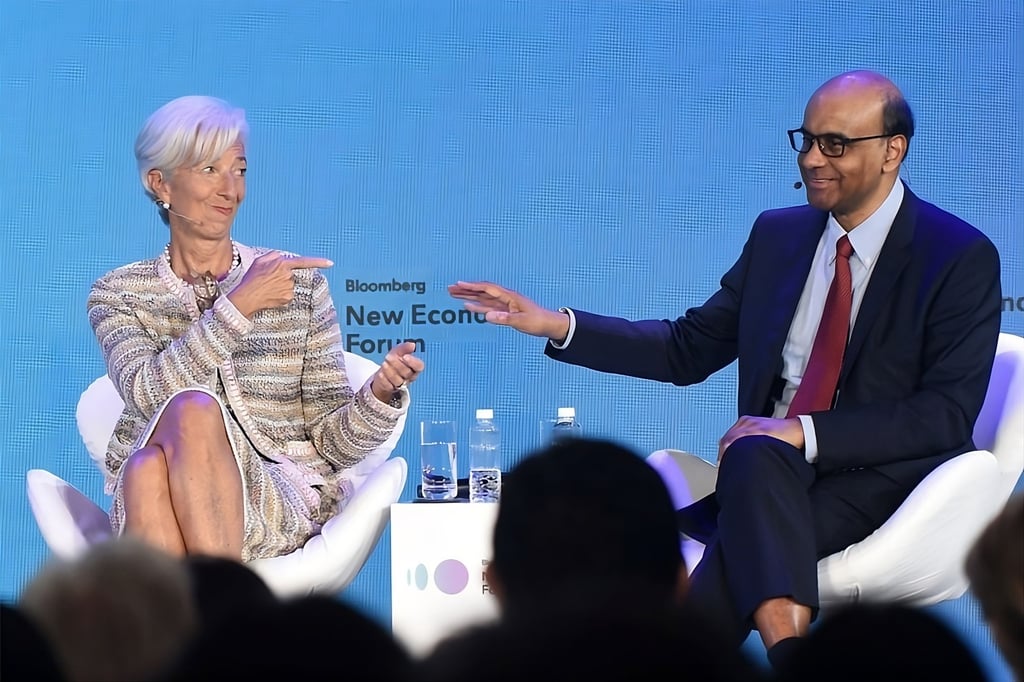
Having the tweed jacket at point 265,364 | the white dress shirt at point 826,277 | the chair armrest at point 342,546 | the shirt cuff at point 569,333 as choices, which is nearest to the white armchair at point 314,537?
the chair armrest at point 342,546

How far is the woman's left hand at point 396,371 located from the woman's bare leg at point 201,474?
44cm

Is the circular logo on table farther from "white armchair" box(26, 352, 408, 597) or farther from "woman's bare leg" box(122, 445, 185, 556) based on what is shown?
"woman's bare leg" box(122, 445, 185, 556)

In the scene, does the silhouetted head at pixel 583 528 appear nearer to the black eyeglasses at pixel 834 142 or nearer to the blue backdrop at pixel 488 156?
the black eyeglasses at pixel 834 142

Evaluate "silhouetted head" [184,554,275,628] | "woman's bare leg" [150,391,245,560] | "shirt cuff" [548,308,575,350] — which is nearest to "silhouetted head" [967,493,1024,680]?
"silhouetted head" [184,554,275,628]

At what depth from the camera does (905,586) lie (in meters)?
2.99

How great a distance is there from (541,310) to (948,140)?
1927 mm

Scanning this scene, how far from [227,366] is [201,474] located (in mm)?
417

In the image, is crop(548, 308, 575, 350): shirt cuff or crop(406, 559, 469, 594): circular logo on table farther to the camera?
crop(548, 308, 575, 350): shirt cuff

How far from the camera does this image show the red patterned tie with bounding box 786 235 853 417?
323cm

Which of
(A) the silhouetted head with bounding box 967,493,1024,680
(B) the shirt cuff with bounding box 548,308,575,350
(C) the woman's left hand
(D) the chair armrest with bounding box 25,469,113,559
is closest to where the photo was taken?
(A) the silhouetted head with bounding box 967,493,1024,680

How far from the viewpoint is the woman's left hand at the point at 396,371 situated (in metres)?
3.40

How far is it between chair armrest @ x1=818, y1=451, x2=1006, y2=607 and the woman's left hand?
107 cm

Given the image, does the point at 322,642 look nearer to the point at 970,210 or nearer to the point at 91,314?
the point at 91,314

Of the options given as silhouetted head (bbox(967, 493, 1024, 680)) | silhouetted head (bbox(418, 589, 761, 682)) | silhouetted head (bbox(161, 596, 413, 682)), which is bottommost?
silhouetted head (bbox(967, 493, 1024, 680))
